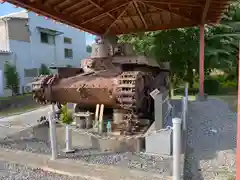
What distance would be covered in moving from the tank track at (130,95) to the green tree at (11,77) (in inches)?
604

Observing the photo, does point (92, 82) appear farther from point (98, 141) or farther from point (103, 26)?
point (103, 26)

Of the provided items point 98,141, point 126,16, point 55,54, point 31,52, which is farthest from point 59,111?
point 55,54

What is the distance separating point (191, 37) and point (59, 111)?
9682 mm

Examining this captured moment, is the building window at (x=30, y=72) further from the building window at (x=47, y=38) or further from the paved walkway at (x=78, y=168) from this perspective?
the paved walkway at (x=78, y=168)

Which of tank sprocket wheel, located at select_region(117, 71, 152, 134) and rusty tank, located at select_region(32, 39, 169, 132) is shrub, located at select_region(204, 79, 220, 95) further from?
tank sprocket wheel, located at select_region(117, 71, 152, 134)

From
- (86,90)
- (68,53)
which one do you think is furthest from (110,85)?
(68,53)

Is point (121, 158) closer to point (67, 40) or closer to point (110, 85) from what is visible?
point (110, 85)

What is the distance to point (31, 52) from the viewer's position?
71.2ft

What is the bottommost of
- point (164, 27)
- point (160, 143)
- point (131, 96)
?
point (160, 143)

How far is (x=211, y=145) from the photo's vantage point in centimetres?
557

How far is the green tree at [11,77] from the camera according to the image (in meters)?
18.7

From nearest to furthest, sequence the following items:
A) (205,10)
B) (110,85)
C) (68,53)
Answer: (110,85), (205,10), (68,53)

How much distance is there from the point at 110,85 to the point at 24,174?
249 centimetres

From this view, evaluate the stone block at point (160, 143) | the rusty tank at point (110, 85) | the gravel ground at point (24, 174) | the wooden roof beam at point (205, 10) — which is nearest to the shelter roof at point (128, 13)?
the wooden roof beam at point (205, 10)
